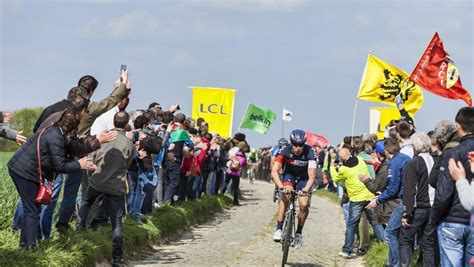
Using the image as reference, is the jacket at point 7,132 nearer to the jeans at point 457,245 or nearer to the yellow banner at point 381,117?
the jeans at point 457,245

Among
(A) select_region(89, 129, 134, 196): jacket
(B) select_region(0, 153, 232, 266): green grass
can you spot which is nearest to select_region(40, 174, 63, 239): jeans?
(B) select_region(0, 153, 232, 266): green grass

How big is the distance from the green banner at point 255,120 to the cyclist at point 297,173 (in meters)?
21.8

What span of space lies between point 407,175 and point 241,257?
4.12 metres

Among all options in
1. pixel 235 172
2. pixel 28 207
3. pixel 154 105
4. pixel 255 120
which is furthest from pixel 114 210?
pixel 255 120

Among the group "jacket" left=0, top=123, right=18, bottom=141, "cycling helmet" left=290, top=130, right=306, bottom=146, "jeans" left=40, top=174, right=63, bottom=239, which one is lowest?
"jeans" left=40, top=174, right=63, bottom=239

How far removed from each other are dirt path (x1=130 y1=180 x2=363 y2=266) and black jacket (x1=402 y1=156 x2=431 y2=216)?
3.37 m

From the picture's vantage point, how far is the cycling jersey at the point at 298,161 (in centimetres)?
1262

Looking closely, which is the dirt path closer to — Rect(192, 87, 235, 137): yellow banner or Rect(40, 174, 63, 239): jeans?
Rect(40, 174, 63, 239): jeans

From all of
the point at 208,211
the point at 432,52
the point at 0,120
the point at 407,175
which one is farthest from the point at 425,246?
the point at 208,211

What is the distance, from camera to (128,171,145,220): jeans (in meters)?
13.7

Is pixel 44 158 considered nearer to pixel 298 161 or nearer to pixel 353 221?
pixel 298 161

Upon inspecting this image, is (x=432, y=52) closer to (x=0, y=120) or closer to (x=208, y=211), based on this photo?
(x=208, y=211)

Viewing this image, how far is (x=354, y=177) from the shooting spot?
14.1 metres

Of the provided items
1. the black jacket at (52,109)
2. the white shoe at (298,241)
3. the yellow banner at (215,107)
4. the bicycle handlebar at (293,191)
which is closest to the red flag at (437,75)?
the bicycle handlebar at (293,191)
